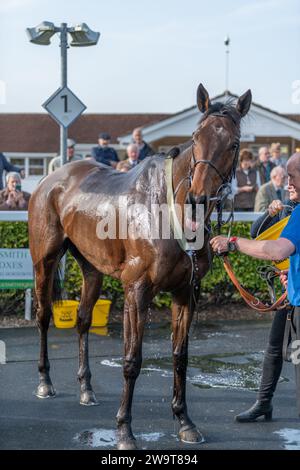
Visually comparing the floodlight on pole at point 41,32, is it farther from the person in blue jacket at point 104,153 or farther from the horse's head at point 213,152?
the horse's head at point 213,152

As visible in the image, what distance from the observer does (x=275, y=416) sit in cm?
571

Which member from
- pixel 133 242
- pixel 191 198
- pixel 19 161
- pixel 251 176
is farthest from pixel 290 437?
pixel 19 161

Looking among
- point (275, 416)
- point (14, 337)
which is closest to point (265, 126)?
point (14, 337)

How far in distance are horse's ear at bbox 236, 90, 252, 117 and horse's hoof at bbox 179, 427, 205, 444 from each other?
2.34 meters

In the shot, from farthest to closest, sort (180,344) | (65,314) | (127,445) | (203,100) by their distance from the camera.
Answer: (65,314)
(180,344)
(203,100)
(127,445)

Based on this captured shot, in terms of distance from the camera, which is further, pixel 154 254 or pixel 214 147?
pixel 154 254

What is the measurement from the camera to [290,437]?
5.19m

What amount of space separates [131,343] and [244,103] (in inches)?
75.7

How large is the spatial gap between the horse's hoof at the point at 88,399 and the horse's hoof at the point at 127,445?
3.52ft

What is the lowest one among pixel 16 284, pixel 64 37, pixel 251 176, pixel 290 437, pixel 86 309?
pixel 290 437

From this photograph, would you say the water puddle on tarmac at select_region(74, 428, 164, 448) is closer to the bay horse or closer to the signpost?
the bay horse

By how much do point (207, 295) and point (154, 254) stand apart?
16.1 ft

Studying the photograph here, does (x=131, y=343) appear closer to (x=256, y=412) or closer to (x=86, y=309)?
(x=256, y=412)
